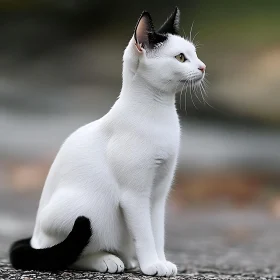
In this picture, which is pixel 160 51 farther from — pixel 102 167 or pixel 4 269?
pixel 4 269

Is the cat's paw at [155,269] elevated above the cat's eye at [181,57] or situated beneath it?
situated beneath

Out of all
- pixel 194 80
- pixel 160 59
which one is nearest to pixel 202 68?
pixel 194 80

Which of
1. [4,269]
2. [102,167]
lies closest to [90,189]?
[102,167]

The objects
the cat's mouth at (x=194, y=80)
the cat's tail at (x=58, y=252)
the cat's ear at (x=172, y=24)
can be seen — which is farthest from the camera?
the cat's ear at (x=172, y=24)

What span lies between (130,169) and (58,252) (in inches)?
30.5

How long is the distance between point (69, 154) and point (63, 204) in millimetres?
395

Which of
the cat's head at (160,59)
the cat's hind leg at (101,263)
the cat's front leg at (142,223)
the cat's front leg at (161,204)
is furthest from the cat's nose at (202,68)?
the cat's hind leg at (101,263)

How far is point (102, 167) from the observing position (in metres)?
4.32

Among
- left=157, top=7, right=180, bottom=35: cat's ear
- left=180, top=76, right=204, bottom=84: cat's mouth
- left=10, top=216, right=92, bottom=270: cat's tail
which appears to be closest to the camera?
left=10, top=216, right=92, bottom=270: cat's tail

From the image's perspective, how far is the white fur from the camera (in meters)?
4.24

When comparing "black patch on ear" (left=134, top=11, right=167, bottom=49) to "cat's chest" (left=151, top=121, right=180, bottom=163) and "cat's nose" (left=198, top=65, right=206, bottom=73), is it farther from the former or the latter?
"cat's chest" (left=151, top=121, right=180, bottom=163)

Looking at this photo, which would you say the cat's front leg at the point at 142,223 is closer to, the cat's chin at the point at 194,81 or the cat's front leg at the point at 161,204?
the cat's front leg at the point at 161,204

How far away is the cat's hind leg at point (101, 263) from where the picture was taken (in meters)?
4.34

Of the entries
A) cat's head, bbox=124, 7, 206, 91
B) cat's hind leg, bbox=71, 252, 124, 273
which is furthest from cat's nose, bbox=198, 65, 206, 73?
cat's hind leg, bbox=71, 252, 124, 273
